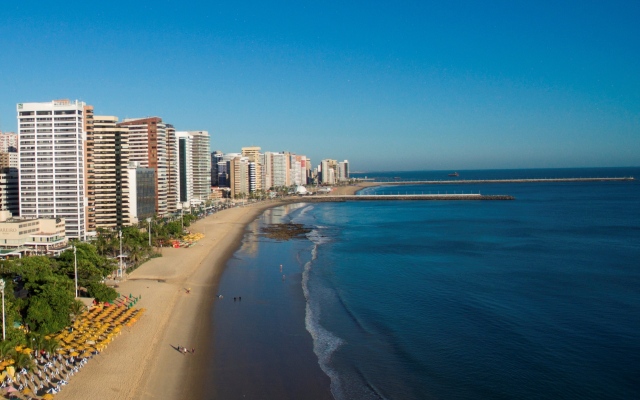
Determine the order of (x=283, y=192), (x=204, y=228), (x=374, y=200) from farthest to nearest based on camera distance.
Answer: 1. (x=283, y=192)
2. (x=374, y=200)
3. (x=204, y=228)

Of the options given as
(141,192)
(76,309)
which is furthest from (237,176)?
(76,309)

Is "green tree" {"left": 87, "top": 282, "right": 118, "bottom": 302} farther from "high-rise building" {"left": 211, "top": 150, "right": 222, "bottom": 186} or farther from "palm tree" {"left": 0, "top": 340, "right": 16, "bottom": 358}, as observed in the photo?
"high-rise building" {"left": 211, "top": 150, "right": 222, "bottom": 186}

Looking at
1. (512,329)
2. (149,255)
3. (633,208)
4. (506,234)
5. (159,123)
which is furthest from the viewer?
(633,208)

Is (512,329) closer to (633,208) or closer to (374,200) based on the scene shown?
(633,208)

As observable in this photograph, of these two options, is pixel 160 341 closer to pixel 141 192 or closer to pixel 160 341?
pixel 160 341

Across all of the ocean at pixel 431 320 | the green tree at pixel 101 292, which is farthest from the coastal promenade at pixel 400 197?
the green tree at pixel 101 292

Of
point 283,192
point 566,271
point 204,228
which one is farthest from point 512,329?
point 283,192

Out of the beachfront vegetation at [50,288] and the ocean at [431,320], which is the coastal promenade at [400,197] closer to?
the ocean at [431,320]
